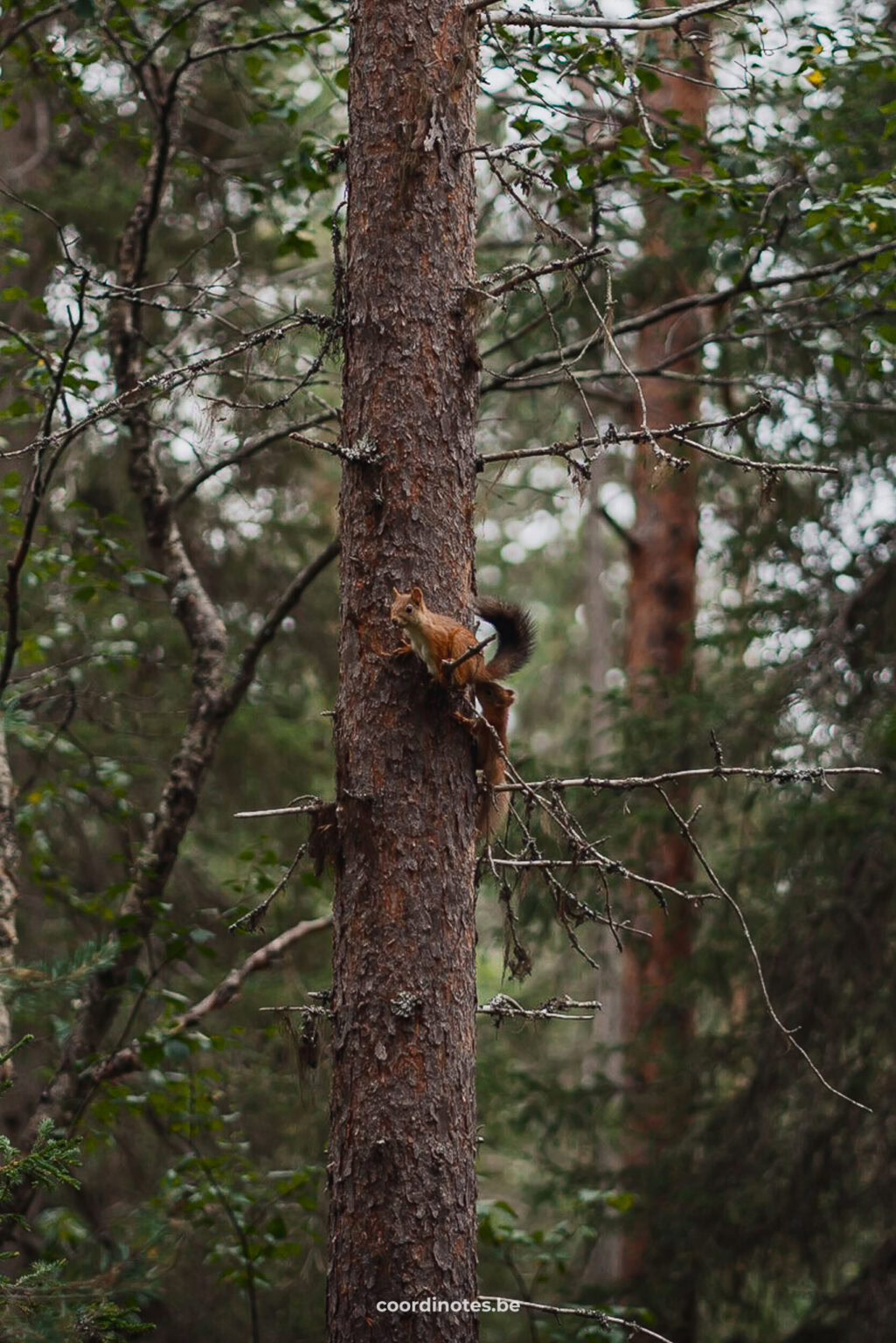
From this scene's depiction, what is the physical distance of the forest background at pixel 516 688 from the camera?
12.2ft

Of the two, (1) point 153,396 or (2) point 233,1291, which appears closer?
(1) point 153,396

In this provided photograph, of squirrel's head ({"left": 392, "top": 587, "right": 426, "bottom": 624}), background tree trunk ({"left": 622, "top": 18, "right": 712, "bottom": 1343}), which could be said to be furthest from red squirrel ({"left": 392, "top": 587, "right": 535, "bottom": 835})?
background tree trunk ({"left": 622, "top": 18, "right": 712, "bottom": 1343})

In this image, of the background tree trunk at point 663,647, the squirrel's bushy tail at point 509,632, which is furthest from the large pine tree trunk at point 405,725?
the background tree trunk at point 663,647

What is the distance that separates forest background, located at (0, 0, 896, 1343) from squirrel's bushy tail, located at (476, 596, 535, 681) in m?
0.22

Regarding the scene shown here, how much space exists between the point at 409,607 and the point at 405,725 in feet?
0.92

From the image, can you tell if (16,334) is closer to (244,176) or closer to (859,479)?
(244,176)

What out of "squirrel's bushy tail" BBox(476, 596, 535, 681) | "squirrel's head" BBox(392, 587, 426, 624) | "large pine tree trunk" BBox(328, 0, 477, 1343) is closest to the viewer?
"large pine tree trunk" BBox(328, 0, 477, 1343)

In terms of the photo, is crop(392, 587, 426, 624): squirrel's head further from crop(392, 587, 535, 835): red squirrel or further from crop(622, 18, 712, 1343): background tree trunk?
crop(622, 18, 712, 1343): background tree trunk

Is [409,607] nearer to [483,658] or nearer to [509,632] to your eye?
[483,658]

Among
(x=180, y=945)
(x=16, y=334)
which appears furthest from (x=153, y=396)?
(x=180, y=945)

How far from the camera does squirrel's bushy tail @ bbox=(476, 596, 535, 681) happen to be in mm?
3553

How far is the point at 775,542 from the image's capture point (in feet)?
26.2

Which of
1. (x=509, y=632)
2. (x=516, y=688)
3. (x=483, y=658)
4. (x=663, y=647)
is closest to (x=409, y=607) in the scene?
(x=483, y=658)

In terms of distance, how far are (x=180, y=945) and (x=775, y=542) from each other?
5.11 meters
